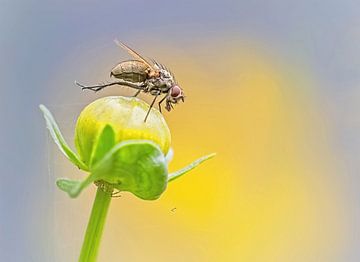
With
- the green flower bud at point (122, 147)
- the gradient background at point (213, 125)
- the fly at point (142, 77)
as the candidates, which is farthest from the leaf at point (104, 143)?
the gradient background at point (213, 125)

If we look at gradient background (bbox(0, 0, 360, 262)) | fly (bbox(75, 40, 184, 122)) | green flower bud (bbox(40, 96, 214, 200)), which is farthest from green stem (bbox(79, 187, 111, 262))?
gradient background (bbox(0, 0, 360, 262))

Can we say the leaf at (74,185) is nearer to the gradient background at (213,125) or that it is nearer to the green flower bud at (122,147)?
the green flower bud at (122,147)

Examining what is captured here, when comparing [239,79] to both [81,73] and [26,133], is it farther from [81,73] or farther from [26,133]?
[26,133]

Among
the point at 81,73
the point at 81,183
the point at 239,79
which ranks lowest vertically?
the point at 81,183

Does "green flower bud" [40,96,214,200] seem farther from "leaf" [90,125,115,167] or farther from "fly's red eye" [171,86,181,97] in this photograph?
"fly's red eye" [171,86,181,97]

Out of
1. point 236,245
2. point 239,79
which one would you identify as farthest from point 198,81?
point 236,245

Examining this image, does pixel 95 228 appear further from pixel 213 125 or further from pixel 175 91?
pixel 213 125
